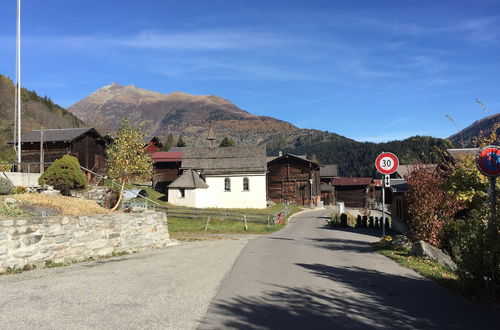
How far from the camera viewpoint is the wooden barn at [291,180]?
60.6 meters

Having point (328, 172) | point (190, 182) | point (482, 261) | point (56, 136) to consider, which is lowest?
point (482, 261)

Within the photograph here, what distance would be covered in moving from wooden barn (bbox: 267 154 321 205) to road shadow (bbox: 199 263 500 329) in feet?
172

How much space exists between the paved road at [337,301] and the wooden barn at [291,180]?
50389 millimetres

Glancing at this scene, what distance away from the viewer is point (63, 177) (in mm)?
18734

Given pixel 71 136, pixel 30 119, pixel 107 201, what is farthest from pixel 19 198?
pixel 30 119

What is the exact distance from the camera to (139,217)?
15.3 metres

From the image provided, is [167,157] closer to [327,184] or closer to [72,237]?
[327,184]

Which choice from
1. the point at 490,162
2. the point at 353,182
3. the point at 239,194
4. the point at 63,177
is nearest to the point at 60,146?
the point at 239,194

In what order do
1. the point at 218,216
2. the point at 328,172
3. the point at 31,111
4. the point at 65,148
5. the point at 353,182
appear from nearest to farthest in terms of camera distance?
the point at 218,216, the point at 65,148, the point at 353,182, the point at 31,111, the point at 328,172

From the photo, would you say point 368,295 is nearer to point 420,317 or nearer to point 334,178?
point 420,317

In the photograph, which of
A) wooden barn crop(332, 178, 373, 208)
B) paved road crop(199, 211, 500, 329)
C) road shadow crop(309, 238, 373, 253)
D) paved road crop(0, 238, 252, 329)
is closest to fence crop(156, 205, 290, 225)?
road shadow crop(309, 238, 373, 253)

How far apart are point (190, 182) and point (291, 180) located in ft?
72.3

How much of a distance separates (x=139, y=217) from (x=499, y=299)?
11978 millimetres

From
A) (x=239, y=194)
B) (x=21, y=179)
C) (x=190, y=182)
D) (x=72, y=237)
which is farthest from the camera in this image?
(x=239, y=194)
